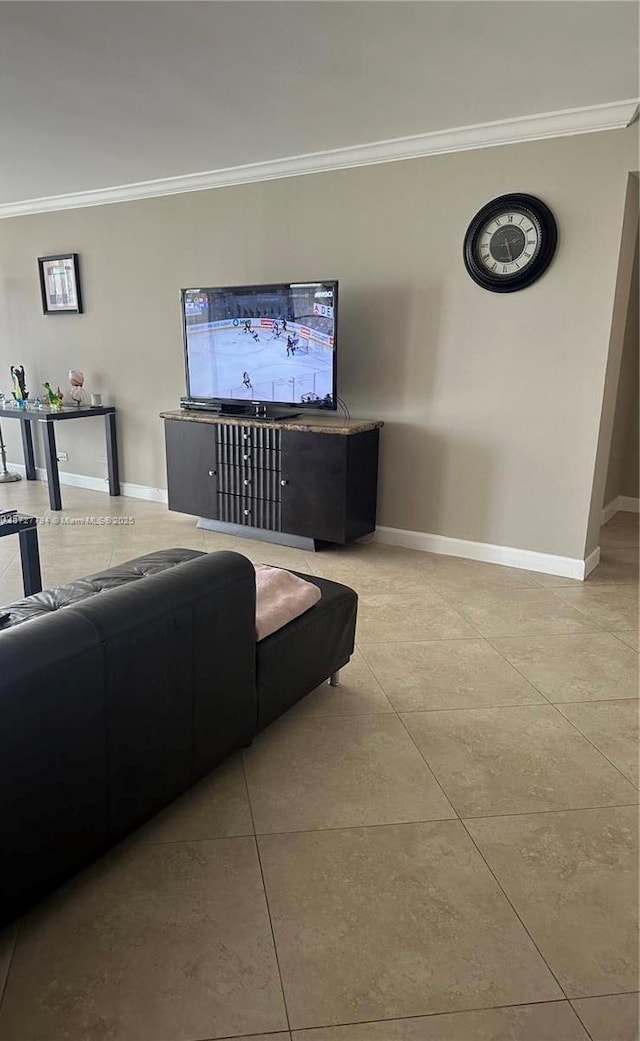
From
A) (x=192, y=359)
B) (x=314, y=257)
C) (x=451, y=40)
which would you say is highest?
(x=451, y=40)

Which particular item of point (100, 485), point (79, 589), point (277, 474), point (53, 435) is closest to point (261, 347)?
point (277, 474)

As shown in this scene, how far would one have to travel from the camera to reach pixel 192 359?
4.59 metres

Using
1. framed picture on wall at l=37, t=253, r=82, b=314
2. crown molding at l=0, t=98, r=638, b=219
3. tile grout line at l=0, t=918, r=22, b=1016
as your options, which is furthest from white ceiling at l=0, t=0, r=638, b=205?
tile grout line at l=0, t=918, r=22, b=1016

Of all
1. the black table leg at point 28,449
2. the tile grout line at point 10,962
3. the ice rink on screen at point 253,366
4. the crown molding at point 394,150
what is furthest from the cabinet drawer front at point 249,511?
the tile grout line at point 10,962

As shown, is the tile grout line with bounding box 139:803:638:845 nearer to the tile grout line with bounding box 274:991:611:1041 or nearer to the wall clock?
the tile grout line with bounding box 274:991:611:1041

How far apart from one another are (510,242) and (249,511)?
2212 mm

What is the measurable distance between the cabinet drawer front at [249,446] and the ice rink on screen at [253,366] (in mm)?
236

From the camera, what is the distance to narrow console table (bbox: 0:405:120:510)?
5.00 m

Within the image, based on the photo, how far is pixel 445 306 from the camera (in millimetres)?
3898

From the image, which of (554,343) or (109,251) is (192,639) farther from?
(109,251)

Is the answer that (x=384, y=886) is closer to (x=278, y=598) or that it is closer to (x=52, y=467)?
(x=278, y=598)

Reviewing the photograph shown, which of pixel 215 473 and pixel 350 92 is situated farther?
pixel 215 473

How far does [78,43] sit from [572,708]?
10.3ft

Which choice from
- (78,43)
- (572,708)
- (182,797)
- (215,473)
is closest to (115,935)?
(182,797)
